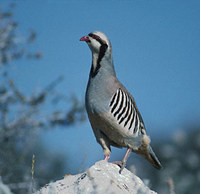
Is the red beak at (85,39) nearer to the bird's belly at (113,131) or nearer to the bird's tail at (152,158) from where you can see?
the bird's belly at (113,131)

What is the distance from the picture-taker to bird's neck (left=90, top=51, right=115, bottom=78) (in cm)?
436

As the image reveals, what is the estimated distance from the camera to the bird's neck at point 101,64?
4363mm

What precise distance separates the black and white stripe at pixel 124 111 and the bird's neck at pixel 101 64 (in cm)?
31

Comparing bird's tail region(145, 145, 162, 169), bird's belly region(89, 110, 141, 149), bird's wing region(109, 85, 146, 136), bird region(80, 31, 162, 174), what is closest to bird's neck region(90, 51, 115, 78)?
bird region(80, 31, 162, 174)

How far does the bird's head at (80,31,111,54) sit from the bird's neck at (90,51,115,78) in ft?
0.16

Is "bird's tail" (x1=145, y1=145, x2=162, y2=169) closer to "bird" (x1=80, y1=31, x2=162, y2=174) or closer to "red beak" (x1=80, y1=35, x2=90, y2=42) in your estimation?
"bird" (x1=80, y1=31, x2=162, y2=174)

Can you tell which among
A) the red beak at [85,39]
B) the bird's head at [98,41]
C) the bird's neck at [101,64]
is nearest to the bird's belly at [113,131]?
the bird's neck at [101,64]

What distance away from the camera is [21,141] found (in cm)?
800

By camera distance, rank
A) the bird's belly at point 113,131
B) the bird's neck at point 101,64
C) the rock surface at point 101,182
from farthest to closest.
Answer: the bird's neck at point 101,64, the bird's belly at point 113,131, the rock surface at point 101,182

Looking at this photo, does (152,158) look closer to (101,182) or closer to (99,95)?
(99,95)

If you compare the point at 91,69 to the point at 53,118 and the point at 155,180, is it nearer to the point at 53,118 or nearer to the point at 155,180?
the point at 53,118

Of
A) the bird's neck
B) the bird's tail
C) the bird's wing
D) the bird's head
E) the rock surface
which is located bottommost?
the bird's tail

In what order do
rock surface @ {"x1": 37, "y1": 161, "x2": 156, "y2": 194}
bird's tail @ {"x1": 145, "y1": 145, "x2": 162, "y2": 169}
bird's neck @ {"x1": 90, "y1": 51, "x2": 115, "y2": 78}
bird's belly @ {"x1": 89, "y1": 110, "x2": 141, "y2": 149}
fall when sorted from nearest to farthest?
rock surface @ {"x1": 37, "y1": 161, "x2": 156, "y2": 194} < bird's belly @ {"x1": 89, "y1": 110, "x2": 141, "y2": 149} < bird's neck @ {"x1": 90, "y1": 51, "x2": 115, "y2": 78} < bird's tail @ {"x1": 145, "y1": 145, "x2": 162, "y2": 169}

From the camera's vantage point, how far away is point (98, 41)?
442 cm
